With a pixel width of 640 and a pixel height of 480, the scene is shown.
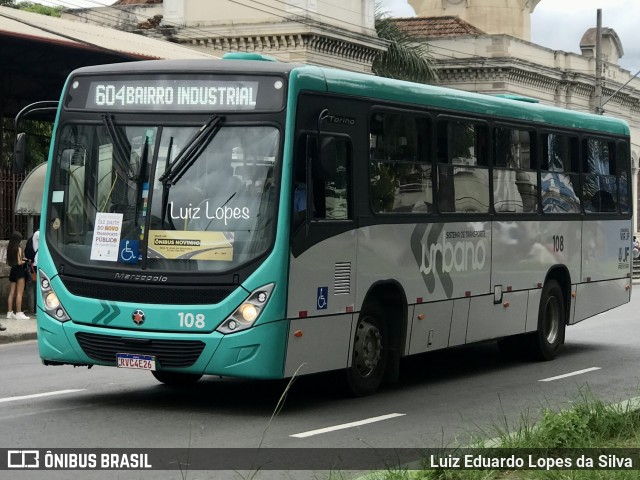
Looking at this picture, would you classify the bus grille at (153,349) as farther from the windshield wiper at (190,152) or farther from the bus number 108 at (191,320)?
the windshield wiper at (190,152)

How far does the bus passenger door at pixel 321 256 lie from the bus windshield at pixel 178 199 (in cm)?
34

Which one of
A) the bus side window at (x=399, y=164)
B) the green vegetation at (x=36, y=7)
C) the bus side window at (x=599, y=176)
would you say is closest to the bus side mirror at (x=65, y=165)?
the bus side window at (x=399, y=164)

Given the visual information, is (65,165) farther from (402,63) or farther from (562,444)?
(402,63)

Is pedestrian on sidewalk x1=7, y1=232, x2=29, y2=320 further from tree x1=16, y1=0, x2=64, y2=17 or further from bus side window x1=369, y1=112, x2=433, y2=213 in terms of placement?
tree x1=16, y1=0, x2=64, y2=17

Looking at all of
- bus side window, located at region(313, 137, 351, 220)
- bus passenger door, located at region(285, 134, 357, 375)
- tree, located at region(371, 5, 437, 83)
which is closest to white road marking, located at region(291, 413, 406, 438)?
bus passenger door, located at region(285, 134, 357, 375)

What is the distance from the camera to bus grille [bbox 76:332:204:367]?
447 inches

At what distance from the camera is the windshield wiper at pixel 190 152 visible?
11.6 meters

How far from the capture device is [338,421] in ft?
37.7

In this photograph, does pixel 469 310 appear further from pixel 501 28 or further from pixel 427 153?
pixel 501 28

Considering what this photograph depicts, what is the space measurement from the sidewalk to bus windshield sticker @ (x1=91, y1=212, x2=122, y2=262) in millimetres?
9001

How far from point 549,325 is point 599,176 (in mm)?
2408

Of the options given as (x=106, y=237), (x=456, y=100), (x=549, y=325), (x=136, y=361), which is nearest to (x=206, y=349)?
(x=136, y=361)

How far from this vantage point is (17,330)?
2119 cm

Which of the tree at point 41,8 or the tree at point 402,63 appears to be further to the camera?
the tree at point 41,8
